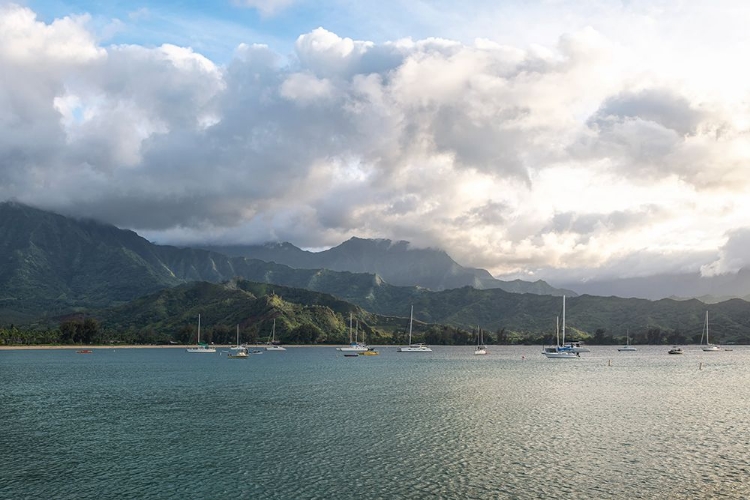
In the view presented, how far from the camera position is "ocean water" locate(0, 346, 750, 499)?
51219mm

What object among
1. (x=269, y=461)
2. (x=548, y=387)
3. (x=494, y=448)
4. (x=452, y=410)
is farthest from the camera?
(x=548, y=387)

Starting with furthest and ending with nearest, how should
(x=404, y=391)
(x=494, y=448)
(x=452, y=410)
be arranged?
(x=404, y=391) → (x=452, y=410) → (x=494, y=448)

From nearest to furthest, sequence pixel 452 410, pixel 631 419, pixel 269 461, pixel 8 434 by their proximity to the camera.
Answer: pixel 269 461
pixel 8 434
pixel 631 419
pixel 452 410

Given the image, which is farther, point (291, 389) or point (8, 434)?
point (291, 389)

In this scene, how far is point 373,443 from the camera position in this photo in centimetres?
6950

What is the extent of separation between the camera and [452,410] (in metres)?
97.6

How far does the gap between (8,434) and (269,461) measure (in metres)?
41.1

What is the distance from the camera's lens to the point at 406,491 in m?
49.6

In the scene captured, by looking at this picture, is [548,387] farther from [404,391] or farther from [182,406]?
[182,406]

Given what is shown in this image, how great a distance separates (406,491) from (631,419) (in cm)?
5424

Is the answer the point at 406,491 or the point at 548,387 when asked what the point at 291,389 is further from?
the point at 406,491

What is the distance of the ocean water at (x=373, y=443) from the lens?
51.2 meters

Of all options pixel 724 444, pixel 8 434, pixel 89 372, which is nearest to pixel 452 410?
pixel 724 444

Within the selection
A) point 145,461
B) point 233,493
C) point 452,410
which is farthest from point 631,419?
point 145,461
